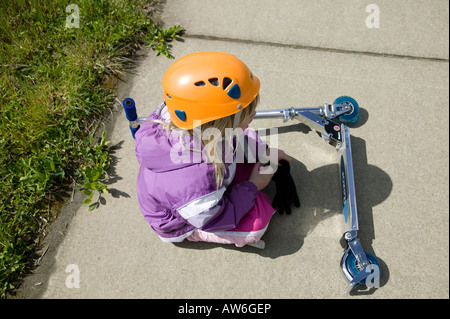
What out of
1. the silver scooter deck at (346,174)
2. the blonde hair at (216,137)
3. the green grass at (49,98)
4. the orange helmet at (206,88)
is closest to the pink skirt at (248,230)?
the blonde hair at (216,137)

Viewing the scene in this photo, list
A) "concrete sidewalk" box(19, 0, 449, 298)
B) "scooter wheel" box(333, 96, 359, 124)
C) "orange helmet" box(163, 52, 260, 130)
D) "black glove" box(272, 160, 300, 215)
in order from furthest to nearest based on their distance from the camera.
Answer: "scooter wheel" box(333, 96, 359, 124) < "black glove" box(272, 160, 300, 215) < "concrete sidewalk" box(19, 0, 449, 298) < "orange helmet" box(163, 52, 260, 130)

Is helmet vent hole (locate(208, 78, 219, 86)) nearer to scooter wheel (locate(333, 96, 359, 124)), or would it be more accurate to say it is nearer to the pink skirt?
the pink skirt

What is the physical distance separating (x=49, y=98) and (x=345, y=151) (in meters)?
2.37

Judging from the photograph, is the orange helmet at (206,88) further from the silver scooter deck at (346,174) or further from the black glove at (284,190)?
the silver scooter deck at (346,174)

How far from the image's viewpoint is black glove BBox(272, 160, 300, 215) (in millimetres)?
2486

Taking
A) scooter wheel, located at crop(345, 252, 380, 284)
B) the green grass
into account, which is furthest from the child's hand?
the green grass

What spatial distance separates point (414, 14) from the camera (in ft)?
11.2

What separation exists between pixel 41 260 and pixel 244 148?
1.55 m

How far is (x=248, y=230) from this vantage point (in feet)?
7.35

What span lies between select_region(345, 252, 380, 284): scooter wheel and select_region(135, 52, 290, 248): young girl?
0.60 metres

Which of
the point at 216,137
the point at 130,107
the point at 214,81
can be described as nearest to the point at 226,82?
the point at 214,81

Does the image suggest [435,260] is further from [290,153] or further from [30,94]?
[30,94]

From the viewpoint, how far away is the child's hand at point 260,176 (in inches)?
94.2

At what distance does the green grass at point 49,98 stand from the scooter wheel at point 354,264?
5.78ft
